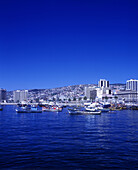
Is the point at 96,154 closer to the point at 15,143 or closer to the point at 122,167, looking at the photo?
the point at 122,167

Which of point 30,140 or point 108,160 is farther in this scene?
point 30,140

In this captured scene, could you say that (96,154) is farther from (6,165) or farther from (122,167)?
(6,165)

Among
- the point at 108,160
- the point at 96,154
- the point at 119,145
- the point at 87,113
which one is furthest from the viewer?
the point at 87,113

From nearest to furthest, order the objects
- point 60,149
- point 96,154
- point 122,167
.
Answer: point 122,167, point 96,154, point 60,149


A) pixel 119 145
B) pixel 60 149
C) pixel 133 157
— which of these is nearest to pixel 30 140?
pixel 60 149

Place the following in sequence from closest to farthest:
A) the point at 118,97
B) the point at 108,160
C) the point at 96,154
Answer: the point at 108,160 < the point at 96,154 < the point at 118,97

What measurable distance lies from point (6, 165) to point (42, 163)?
213 centimetres

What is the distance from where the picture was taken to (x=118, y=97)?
181 m

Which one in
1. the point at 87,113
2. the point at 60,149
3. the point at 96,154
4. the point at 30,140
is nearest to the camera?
the point at 96,154

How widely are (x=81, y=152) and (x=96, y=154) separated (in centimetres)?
115

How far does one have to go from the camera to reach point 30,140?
824 inches

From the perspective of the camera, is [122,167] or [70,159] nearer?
[122,167]

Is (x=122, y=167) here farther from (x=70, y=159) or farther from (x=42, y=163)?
(x=42, y=163)

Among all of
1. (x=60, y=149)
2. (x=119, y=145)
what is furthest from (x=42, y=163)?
(x=119, y=145)
